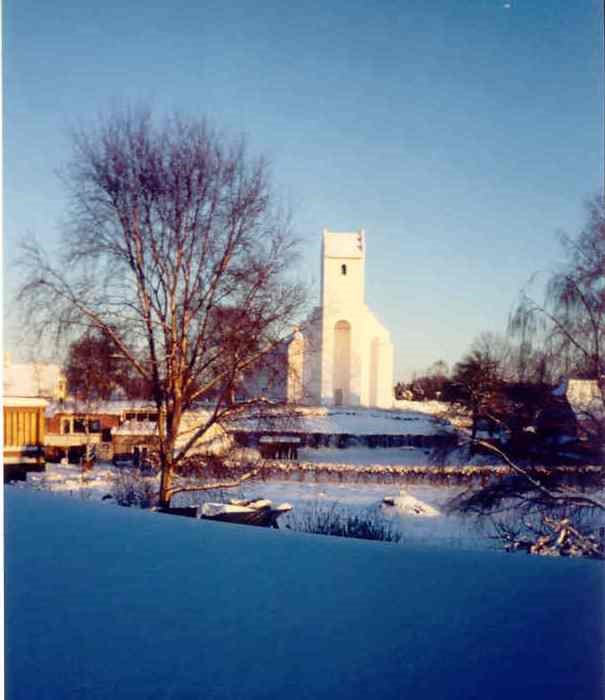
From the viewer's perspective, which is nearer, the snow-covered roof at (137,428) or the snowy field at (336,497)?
the snowy field at (336,497)

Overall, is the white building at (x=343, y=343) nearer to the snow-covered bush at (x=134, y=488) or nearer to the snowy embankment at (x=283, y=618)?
the snowy embankment at (x=283, y=618)

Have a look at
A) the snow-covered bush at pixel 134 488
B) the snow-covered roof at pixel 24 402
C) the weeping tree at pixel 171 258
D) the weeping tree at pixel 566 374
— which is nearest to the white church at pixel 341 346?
the weeping tree at pixel 171 258

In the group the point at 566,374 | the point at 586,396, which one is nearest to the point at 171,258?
the point at 566,374

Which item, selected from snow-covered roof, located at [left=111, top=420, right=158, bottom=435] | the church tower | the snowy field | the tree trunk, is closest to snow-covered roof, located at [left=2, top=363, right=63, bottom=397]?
snow-covered roof, located at [left=111, top=420, right=158, bottom=435]

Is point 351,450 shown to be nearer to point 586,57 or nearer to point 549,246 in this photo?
point 549,246

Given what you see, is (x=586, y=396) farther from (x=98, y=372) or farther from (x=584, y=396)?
(x=98, y=372)
